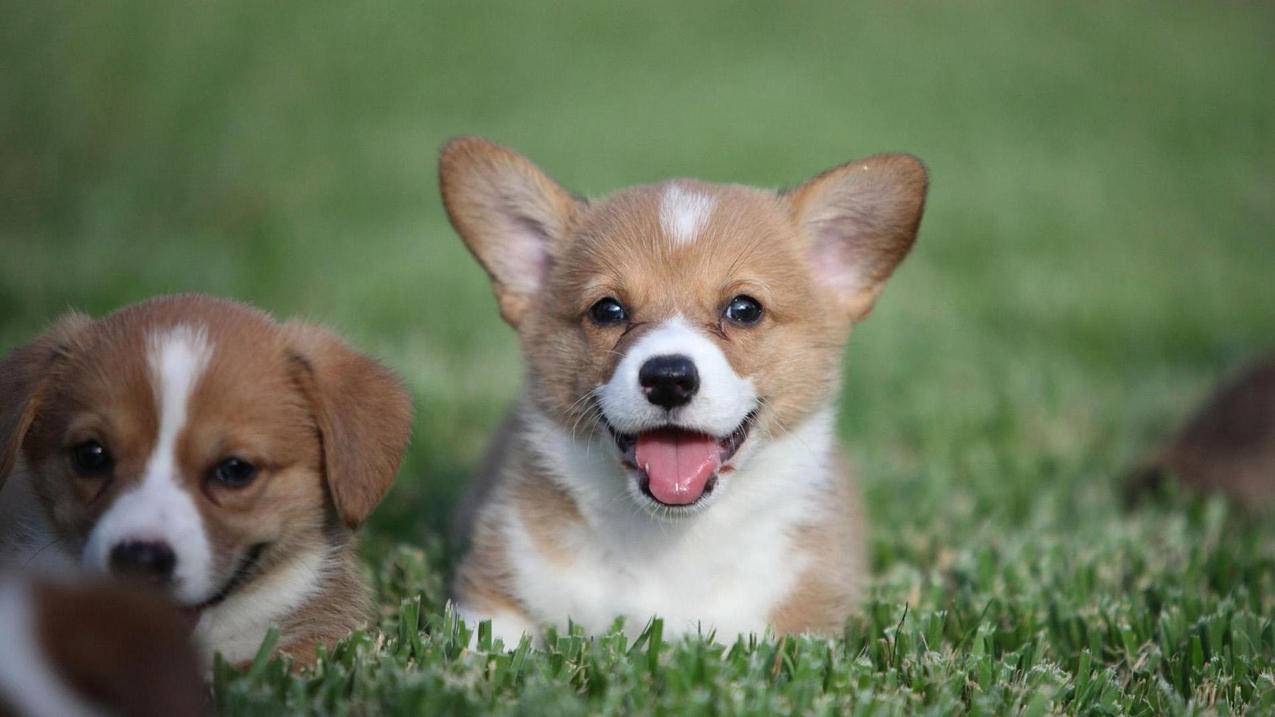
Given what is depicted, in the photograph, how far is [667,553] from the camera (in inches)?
149

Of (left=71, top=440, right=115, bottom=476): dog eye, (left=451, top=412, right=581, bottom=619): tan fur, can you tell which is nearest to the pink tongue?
(left=451, top=412, right=581, bottom=619): tan fur

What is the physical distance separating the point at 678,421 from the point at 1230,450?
3.15 metres

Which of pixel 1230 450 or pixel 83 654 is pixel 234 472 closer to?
pixel 83 654

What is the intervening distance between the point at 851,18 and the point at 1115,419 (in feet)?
47.6

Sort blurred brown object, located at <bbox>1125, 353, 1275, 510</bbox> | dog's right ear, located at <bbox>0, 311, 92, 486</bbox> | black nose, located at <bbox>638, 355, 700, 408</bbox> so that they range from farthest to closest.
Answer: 1. blurred brown object, located at <bbox>1125, 353, 1275, 510</bbox>
2. black nose, located at <bbox>638, 355, 700, 408</bbox>
3. dog's right ear, located at <bbox>0, 311, 92, 486</bbox>

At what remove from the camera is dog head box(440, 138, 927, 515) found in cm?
351

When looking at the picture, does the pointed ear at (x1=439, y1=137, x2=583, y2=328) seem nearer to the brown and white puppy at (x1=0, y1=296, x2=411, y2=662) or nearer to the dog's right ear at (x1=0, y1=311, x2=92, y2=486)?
the brown and white puppy at (x1=0, y1=296, x2=411, y2=662)

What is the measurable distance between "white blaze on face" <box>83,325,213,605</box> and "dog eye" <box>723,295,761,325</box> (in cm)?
149

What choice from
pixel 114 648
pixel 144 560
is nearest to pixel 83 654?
pixel 114 648

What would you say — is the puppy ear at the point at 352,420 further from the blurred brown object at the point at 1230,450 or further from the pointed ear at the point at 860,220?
the blurred brown object at the point at 1230,450

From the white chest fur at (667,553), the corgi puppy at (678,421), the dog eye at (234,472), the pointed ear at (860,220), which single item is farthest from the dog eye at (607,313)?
the dog eye at (234,472)

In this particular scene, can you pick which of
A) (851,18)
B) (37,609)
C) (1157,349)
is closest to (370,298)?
(1157,349)

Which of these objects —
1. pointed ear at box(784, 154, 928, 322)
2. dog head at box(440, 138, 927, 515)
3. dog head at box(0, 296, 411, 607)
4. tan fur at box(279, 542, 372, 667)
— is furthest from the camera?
pointed ear at box(784, 154, 928, 322)

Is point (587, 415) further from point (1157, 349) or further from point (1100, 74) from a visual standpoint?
point (1100, 74)
